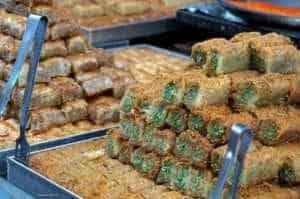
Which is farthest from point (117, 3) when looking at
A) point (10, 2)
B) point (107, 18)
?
point (10, 2)

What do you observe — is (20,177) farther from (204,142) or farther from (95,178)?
(204,142)

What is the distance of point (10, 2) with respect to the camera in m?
4.04

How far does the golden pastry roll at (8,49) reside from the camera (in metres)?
3.81

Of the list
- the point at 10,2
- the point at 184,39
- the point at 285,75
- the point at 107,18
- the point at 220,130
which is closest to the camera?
the point at 220,130

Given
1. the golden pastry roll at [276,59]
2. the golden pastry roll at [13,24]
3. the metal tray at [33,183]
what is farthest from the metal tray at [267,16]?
the metal tray at [33,183]

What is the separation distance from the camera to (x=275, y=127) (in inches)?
108

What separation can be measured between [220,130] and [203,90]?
6.9 inches

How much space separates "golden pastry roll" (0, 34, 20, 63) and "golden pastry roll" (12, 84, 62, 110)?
20cm

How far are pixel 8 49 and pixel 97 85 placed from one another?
524 millimetres

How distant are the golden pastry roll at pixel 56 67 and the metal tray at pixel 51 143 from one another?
0.44 meters

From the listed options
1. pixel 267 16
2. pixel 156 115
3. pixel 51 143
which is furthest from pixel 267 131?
pixel 267 16

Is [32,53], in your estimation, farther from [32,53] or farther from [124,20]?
[124,20]

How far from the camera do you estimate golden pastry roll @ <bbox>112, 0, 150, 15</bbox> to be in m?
6.20

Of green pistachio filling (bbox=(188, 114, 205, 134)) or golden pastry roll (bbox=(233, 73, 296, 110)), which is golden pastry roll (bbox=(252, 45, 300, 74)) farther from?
green pistachio filling (bbox=(188, 114, 205, 134))
